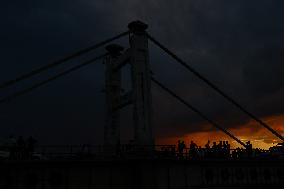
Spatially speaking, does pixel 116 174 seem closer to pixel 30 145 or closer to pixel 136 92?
pixel 30 145

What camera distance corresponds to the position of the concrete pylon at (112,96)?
3041 centimetres

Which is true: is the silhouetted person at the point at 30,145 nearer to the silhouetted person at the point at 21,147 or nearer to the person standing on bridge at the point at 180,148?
the silhouetted person at the point at 21,147

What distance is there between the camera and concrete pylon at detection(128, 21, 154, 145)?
77.6ft

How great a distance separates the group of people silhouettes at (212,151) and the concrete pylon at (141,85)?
106 inches

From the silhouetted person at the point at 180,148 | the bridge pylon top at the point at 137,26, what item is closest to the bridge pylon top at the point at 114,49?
the bridge pylon top at the point at 137,26

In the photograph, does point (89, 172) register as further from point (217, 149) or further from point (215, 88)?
point (215, 88)

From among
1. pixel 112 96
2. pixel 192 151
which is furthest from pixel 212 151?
pixel 112 96

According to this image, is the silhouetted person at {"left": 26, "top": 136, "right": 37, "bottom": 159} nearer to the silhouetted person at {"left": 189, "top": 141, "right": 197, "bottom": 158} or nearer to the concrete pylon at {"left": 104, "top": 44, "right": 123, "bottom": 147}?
the concrete pylon at {"left": 104, "top": 44, "right": 123, "bottom": 147}

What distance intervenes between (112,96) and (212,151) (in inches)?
411

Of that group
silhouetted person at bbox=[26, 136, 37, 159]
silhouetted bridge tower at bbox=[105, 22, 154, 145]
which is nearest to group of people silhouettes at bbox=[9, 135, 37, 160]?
silhouetted person at bbox=[26, 136, 37, 159]

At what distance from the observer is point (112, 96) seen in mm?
30812

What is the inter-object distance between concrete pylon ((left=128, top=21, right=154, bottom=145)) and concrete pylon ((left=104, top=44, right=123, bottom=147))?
5.57m

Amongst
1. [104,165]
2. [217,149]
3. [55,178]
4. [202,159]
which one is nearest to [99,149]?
[104,165]

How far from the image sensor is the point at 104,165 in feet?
71.7
